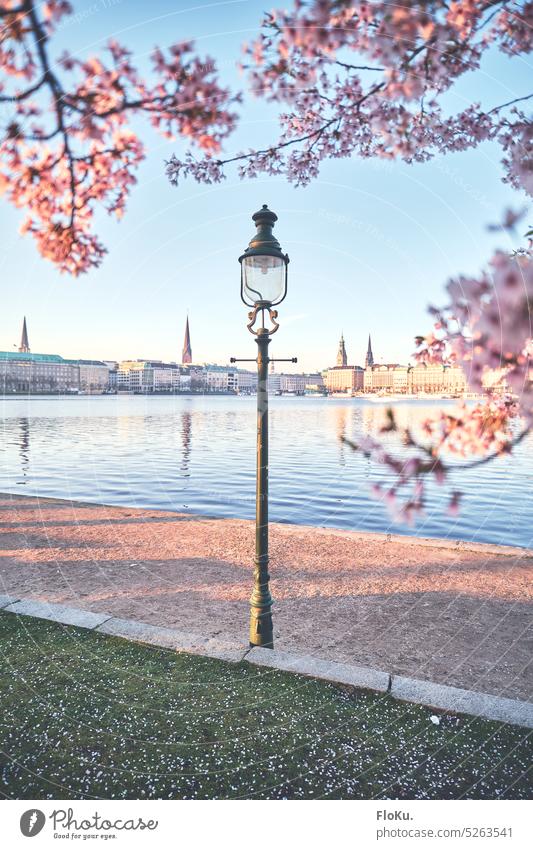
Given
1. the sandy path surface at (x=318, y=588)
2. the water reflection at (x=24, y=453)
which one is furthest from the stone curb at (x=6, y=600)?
the water reflection at (x=24, y=453)

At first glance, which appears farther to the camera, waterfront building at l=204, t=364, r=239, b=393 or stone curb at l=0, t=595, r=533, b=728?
waterfront building at l=204, t=364, r=239, b=393

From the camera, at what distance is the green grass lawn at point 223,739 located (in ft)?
9.22

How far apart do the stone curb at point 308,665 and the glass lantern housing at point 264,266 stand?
3271 mm

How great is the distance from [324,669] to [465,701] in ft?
3.68

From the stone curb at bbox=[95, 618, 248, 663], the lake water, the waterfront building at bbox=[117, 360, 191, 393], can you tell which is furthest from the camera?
the waterfront building at bbox=[117, 360, 191, 393]

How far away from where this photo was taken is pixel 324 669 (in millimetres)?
4113

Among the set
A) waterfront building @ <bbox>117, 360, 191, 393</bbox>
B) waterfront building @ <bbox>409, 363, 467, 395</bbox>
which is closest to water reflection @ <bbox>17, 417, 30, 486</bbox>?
waterfront building @ <bbox>409, 363, 467, 395</bbox>

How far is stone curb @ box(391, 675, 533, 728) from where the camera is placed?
3.51 m

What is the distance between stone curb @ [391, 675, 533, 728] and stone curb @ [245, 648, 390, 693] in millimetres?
149

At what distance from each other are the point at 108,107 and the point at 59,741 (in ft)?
11.9

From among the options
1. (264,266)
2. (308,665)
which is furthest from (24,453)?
(308,665)

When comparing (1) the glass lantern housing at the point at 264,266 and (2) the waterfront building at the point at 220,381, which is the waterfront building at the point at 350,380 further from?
(2) the waterfront building at the point at 220,381

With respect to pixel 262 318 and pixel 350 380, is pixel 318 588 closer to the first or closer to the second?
pixel 262 318

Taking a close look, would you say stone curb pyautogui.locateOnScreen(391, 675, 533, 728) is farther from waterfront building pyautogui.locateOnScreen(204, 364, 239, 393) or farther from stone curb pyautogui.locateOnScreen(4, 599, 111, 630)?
waterfront building pyautogui.locateOnScreen(204, 364, 239, 393)
